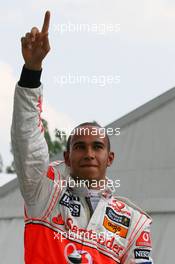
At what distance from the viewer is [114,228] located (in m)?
2.16

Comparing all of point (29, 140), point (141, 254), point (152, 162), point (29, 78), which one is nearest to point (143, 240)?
point (141, 254)

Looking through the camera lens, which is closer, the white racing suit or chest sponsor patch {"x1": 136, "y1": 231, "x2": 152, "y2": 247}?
the white racing suit

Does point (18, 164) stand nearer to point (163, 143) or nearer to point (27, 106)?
point (27, 106)

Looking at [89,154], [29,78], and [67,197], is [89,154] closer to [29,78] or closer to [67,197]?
[67,197]

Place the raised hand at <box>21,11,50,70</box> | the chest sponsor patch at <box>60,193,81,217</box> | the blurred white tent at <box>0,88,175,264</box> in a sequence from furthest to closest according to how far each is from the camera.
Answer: the blurred white tent at <box>0,88,175,264</box> → the chest sponsor patch at <box>60,193,81,217</box> → the raised hand at <box>21,11,50,70</box>

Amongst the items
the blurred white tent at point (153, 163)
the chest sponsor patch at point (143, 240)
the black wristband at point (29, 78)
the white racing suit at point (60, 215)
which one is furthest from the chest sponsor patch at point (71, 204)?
the blurred white tent at point (153, 163)

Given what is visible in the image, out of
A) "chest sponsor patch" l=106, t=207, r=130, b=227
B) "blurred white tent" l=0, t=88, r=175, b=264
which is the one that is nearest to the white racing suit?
"chest sponsor patch" l=106, t=207, r=130, b=227

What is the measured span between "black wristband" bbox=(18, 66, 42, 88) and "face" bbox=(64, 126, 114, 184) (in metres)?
0.31

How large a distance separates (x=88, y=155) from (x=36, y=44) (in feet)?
1.36

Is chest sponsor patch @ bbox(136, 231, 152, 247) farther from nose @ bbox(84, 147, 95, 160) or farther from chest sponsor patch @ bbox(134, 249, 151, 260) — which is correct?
nose @ bbox(84, 147, 95, 160)

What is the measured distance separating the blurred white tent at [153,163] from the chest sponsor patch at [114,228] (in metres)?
1.89

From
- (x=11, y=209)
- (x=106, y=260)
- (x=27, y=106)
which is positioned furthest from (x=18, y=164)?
(x=11, y=209)

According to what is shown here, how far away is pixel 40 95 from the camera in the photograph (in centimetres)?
198

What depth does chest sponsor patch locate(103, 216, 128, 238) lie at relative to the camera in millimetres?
2154
